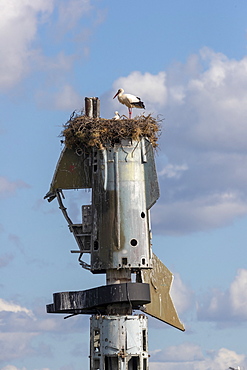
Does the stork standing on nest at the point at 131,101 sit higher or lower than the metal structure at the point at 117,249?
higher

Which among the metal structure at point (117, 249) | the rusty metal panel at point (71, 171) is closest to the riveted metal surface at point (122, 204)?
the metal structure at point (117, 249)

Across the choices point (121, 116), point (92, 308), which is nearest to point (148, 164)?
point (121, 116)

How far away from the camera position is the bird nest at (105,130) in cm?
7850

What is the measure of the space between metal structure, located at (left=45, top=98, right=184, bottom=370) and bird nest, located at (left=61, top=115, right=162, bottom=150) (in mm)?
414

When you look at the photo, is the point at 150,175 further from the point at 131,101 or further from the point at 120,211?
the point at 131,101

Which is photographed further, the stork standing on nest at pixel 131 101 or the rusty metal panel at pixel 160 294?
the rusty metal panel at pixel 160 294

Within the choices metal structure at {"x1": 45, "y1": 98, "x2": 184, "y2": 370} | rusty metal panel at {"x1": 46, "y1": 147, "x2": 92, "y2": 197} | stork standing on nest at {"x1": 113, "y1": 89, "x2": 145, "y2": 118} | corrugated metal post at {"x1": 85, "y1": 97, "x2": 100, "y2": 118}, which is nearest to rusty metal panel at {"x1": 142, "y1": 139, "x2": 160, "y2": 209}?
metal structure at {"x1": 45, "y1": 98, "x2": 184, "y2": 370}

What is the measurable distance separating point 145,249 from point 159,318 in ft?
16.7

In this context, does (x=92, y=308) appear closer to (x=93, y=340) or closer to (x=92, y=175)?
(x=93, y=340)

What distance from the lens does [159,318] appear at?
80.0m

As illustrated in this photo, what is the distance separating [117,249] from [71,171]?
6.46m

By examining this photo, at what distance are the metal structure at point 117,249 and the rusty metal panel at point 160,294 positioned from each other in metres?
0.06

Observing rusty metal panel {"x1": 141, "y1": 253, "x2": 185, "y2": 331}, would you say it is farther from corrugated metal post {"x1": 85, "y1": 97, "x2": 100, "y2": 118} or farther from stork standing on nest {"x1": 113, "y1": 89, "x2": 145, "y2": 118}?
corrugated metal post {"x1": 85, "y1": 97, "x2": 100, "y2": 118}

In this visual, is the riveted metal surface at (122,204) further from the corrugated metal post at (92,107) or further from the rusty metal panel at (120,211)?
the corrugated metal post at (92,107)
